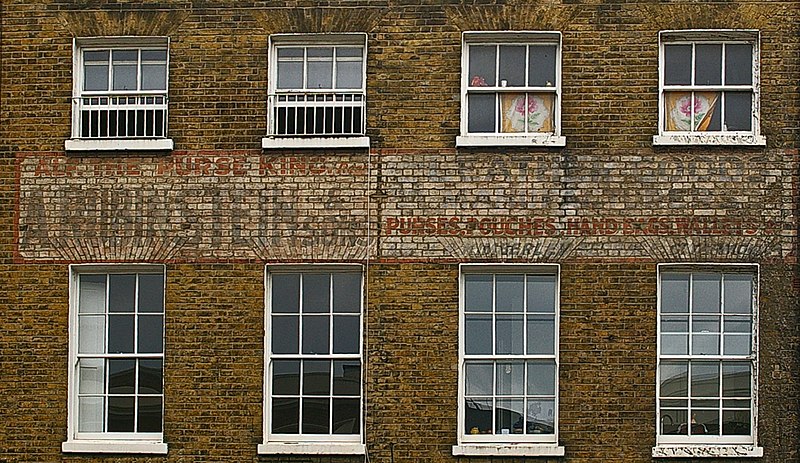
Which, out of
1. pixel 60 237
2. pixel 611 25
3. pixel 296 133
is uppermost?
pixel 611 25

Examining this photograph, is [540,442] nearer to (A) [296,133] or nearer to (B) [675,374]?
(B) [675,374]

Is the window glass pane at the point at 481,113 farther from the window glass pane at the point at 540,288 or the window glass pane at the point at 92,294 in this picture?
the window glass pane at the point at 92,294

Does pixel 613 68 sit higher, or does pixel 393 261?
pixel 613 68

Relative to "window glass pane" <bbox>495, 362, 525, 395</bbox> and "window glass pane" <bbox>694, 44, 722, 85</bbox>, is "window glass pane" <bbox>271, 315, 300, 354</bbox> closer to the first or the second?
"window glass pane" <bbox>495, 362, 525, 395</bbox>

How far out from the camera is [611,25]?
53.0 feet

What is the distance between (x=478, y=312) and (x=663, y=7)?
4293 mm

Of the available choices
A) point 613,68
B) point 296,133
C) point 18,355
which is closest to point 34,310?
point 18,355

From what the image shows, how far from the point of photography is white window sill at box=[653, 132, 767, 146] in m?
15.8

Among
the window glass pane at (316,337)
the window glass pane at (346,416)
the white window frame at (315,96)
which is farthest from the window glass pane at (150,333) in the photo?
the white window frame at (315,96)

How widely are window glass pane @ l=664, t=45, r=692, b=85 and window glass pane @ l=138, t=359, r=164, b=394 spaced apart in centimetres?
707

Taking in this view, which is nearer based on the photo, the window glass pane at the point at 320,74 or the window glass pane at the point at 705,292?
the window glass pane at the point at 705,292

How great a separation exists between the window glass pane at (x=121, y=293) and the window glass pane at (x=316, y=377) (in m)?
2.30

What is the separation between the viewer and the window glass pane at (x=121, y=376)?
644 inches

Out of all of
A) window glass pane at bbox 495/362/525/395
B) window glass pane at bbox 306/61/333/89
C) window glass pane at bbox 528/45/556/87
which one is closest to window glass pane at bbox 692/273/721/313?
window glass pane at bbox 495/362/525/395
